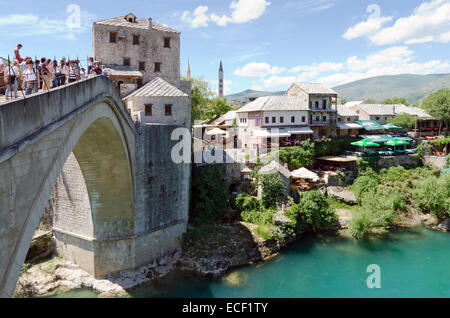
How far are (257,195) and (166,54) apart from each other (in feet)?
43.8

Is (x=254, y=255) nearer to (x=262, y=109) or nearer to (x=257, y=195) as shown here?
(x=257, y=195)

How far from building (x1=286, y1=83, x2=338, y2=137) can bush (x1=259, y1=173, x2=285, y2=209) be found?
13246mm

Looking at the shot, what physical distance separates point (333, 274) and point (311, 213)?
212 inches

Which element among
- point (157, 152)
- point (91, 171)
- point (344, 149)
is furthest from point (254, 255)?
point (344, 149)

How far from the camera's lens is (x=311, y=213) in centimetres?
2291

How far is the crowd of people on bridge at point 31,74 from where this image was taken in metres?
6.95

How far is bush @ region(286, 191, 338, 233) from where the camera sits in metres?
22.7

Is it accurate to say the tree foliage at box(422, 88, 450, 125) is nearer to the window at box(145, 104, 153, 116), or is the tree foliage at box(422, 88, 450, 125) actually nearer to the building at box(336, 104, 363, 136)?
the building at box(336, 104, 363, 136)

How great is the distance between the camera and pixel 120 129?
13.7m

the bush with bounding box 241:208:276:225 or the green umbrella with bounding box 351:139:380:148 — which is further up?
the green umbrella with bounding box 351:139:380:148

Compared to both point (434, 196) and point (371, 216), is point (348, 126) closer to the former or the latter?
point (434, 196)

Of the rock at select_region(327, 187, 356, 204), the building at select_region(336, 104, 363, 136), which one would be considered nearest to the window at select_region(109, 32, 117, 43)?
the rock at select_region(327, 187, 356, 204)

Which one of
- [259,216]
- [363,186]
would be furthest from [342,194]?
[259,216]

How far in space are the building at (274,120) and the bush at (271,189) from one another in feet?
20.6
